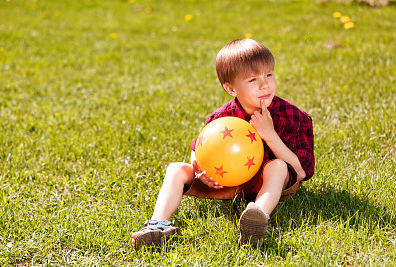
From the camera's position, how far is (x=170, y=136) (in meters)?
4.75

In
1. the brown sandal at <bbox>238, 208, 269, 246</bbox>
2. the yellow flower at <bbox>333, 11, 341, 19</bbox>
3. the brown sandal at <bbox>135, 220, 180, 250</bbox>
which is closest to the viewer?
the brown sandal at <bbox>238, 208, 269, 246</bbox>

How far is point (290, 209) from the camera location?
323 centimetres

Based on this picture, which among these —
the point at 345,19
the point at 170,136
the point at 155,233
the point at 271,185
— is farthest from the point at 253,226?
the point at 345,19

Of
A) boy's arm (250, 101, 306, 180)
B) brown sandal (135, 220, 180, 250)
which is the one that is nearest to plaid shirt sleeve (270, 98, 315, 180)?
boy's arm (250, 101, 306, 180)

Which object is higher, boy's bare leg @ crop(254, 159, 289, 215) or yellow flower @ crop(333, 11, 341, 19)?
yellow flower @ crop(333, 11, 341, 19)

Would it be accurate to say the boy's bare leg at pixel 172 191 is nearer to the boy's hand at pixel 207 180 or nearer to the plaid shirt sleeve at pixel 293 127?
the boy's hand at pixel 207 180

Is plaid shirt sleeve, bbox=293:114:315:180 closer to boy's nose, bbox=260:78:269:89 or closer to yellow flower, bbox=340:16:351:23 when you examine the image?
boy's nose, bbox=260:78:269:89

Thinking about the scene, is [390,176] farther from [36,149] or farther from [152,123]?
[36,149]

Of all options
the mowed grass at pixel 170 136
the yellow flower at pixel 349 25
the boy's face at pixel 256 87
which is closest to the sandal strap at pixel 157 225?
the mowed grass at pixel 170 136

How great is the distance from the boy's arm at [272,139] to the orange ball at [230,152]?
60mm

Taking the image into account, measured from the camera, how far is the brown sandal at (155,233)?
9.31 ft

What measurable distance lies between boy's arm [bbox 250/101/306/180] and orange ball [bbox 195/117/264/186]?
6 centimetres

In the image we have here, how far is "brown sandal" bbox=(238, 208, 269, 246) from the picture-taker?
2.72 metres

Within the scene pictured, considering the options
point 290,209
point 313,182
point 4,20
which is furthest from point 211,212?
point 4,20
